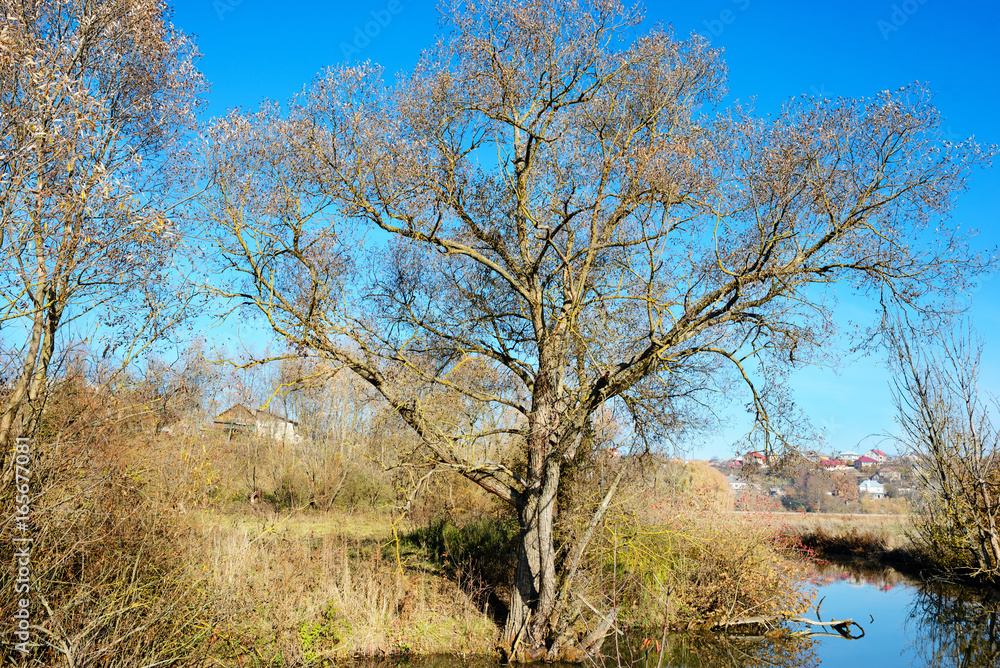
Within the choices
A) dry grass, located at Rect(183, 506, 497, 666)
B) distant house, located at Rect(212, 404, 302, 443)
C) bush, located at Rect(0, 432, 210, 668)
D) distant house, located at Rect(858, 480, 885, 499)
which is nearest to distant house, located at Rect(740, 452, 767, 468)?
dry grass, located at Rect(183, 506, 497, 666)

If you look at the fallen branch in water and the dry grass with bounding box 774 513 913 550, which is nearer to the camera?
the fallen branch in water

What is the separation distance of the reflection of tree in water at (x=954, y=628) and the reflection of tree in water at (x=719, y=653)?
2.07 m

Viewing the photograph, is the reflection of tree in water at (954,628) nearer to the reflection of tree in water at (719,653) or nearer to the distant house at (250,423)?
the reflection of tree in water at (719,653)

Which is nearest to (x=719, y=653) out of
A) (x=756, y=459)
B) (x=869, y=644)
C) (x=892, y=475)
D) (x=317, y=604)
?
(x=869, y=644)

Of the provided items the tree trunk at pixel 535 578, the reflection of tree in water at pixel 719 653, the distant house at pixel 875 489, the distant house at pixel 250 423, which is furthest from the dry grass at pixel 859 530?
the distant house at pixel 875 489

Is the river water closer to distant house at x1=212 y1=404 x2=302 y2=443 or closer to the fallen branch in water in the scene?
the fallen branch in water

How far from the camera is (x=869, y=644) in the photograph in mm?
11719

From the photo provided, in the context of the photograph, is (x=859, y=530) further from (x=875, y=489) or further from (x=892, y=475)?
(x=875, y=489)

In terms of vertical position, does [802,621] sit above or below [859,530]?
above

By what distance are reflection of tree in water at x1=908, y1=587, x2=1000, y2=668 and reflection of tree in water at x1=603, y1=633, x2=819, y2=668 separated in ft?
6.78

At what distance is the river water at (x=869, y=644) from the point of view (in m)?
10.2

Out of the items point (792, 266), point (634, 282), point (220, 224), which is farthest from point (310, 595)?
point (792, 266)

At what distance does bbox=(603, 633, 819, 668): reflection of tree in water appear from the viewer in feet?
33.3

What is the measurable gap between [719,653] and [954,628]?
5622mm
